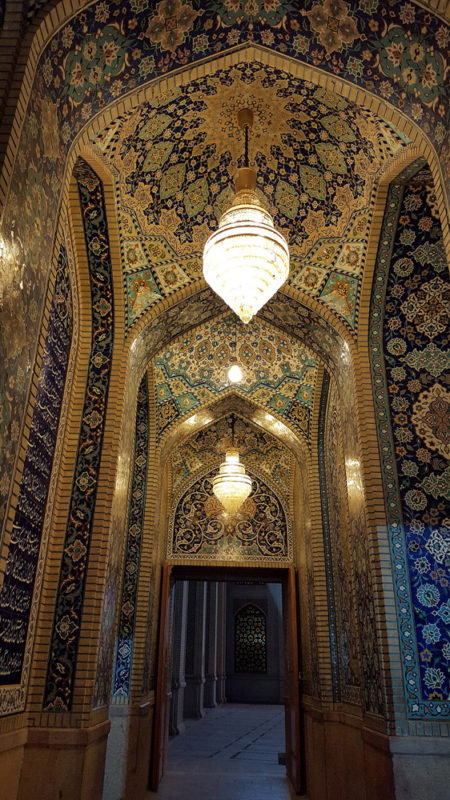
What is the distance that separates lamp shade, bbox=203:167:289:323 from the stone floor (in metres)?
5.98

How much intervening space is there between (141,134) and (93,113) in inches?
42.6

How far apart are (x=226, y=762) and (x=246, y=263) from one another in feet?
27.1

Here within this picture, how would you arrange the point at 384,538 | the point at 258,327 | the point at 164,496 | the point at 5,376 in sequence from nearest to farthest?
the point at 5,376
the point at 384,538
the point at 258,327
the point at 164,496

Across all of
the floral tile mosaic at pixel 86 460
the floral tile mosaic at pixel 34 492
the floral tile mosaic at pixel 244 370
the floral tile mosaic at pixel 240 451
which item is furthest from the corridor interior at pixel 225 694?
the floral tile mosaic at pixel 34 492

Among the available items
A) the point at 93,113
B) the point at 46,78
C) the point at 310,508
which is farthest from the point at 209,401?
the point at 46,78

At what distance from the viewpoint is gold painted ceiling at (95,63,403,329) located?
456 centimetres

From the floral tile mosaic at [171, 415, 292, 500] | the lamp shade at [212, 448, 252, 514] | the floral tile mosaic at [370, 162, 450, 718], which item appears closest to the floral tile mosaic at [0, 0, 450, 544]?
the floral tile mosaic at [370, 162, 450, 718]

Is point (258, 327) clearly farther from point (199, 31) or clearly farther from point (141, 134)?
point (199, 31)

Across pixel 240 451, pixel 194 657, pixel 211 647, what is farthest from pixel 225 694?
pixel 240 451

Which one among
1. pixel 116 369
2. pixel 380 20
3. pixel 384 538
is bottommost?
pixel 384 538

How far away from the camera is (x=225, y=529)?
8.66m

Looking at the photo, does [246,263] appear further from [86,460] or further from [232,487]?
[232,487]

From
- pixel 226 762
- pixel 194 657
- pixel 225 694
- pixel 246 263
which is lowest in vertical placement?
pixel 226 762

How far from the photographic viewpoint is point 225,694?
65.3 feet
